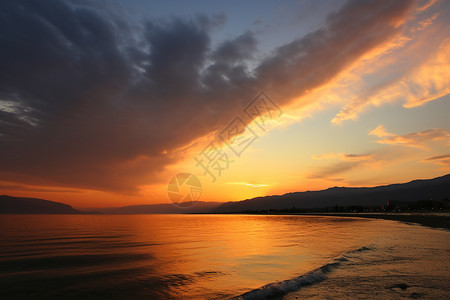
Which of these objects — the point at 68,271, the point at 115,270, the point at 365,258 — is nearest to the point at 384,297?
the point at 365,258

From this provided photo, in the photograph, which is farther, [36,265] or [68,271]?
[36,265]

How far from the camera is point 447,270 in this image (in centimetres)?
1316

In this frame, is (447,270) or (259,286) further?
(447,270)

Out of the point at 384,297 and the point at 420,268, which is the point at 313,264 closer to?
the point at 420,268

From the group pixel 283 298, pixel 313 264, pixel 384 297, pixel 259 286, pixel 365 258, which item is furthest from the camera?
pixel 365 258

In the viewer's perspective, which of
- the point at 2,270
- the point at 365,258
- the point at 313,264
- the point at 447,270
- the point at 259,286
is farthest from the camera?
the point at 365,258

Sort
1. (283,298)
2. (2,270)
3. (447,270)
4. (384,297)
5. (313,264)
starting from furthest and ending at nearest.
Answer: (313,264) → (2,270) → (447,270) → (283,298) → (384,297)

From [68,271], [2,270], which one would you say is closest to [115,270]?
[68,271]

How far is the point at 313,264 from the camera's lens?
53.9 feet

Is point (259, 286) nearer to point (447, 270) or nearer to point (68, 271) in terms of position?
point (447, 270)

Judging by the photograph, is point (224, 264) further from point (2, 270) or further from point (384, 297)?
point (2, 270)

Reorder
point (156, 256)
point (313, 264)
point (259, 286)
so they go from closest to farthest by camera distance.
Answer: point (259, 286)
point (313, 264)
point (156, 256)

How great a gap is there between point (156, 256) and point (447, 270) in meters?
18.4

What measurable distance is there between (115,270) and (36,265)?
572cm
